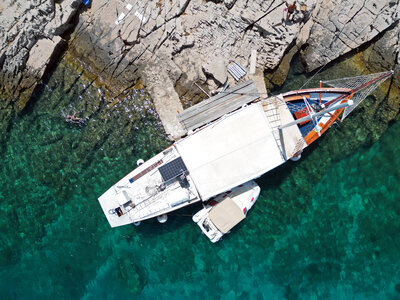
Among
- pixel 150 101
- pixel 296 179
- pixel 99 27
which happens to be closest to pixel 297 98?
pixel 296 179

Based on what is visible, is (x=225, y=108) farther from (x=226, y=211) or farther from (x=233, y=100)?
(x=226, y=211)

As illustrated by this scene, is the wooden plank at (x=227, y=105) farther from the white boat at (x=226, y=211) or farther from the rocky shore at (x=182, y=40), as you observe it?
the white boat at (x=226, y=211)

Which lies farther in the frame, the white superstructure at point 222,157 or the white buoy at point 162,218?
the white buoy at point 162,218

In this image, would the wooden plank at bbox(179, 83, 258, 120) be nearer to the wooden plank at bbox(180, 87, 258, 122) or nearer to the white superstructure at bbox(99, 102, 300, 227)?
the wooden plank at bbox(180, 87, 258, 122)

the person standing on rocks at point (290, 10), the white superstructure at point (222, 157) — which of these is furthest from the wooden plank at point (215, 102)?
the person standing on rocks at point (290, 10)

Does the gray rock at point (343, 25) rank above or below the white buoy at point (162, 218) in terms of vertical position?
above

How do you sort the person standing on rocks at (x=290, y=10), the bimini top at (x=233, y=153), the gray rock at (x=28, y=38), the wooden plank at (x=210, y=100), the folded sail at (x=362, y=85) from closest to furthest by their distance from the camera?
the bimini top at (x=233, y=153) < the person standing on rocks at (x=290, y=10) < the folded sail at (x=362, y=85) < the wooden plank at (x=210, y=100) < the gray rock at (x=28, y=38)

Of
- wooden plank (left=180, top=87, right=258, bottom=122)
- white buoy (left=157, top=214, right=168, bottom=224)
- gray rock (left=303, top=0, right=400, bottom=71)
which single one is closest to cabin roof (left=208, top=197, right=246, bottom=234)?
white buoy (left=157, top=214, right=168, bottom=224)

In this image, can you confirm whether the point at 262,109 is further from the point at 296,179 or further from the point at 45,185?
the point at 45,185
